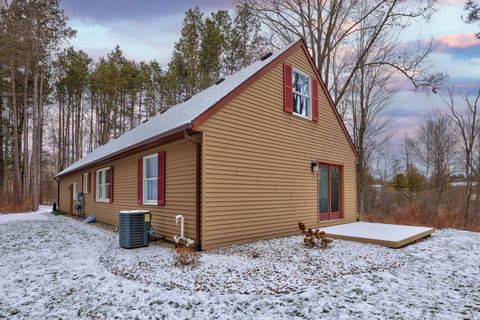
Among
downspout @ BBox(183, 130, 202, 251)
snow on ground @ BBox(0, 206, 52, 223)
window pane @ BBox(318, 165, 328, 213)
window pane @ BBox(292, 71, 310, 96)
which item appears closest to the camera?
downspout @ BBox(183, 130, 202, 251)

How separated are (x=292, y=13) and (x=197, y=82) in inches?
276

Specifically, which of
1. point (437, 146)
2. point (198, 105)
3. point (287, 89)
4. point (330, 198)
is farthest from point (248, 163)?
point (437, 146)

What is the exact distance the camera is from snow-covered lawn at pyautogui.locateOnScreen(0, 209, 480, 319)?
3.32m

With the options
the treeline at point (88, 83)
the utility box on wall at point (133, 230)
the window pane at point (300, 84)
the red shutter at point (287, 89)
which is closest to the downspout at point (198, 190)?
the utility box on wall at point (133, 230)

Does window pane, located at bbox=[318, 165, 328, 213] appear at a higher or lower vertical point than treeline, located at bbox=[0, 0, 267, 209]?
lower

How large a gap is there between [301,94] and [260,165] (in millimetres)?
2979

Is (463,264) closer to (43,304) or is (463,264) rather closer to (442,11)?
(43,304)

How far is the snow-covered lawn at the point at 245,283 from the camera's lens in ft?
10.9

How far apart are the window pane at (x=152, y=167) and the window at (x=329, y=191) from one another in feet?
15.9

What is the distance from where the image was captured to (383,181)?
21.4m

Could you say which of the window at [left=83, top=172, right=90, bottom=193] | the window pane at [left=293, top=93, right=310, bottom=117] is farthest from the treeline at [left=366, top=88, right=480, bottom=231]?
the window at [left=83, top=172, right=90, bottom=193]

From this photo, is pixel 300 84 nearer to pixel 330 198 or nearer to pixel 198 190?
pixel 330 198

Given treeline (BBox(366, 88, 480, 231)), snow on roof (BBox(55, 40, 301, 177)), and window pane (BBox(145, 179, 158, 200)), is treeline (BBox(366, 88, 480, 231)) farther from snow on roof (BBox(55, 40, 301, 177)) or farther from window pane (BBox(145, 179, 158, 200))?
window pane (BBox(145, 179, 158, 200))

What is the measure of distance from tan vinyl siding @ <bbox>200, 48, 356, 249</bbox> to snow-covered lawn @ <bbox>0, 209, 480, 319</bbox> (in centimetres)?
64
